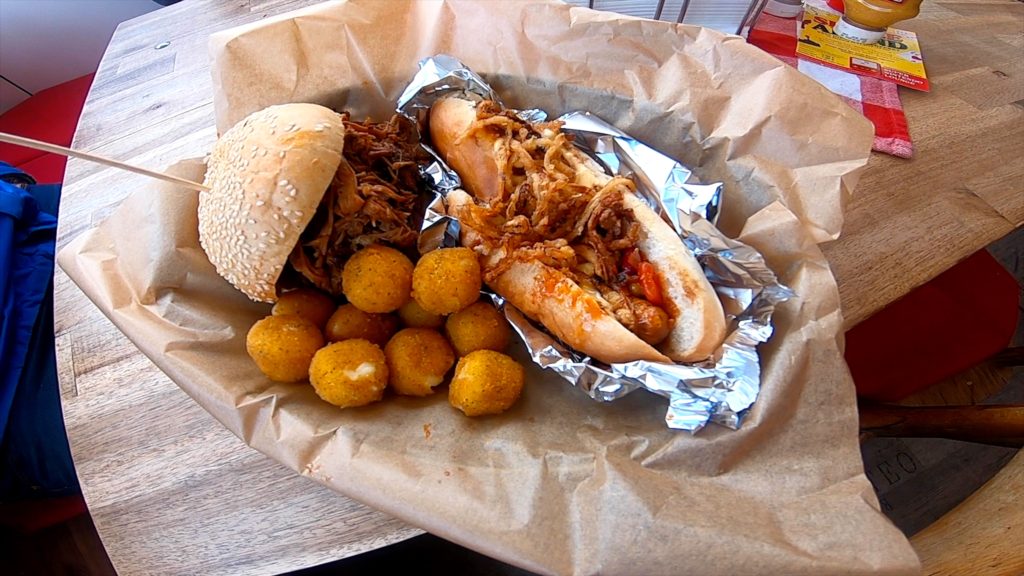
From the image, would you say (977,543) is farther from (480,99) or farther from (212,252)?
(212,252)

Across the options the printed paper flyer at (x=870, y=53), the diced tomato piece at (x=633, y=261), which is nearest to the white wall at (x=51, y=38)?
the diced tomato piece at (x=633, y=261)

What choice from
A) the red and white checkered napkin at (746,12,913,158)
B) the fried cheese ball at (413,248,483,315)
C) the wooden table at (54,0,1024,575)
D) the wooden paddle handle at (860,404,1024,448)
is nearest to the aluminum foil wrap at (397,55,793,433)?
the fried cheese ball at (413,248,483,315)

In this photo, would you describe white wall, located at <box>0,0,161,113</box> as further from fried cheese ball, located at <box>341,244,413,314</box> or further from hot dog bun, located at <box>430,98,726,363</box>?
hot dog bun, located at <box>430,98,726,363</box>

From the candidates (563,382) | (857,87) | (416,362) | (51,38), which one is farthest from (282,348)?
(51,38)

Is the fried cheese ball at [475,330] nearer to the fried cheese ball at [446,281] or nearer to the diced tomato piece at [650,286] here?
the fried cheese ball at [446,281]

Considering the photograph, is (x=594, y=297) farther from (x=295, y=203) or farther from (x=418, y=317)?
(x=295, y=203)

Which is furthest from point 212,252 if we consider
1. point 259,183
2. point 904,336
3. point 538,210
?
point 904,336
